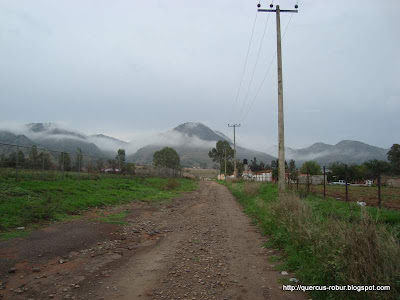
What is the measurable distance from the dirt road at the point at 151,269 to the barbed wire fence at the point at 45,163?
9591 mm

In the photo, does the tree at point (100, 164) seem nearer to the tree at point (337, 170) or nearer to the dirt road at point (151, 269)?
the dirt road at point (151, 269)

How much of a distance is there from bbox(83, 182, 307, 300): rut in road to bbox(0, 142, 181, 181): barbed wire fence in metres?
11.4

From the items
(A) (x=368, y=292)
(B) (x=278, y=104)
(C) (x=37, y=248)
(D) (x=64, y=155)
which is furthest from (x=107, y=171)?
(A) (x=368, y=292)

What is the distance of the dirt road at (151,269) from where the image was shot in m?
4.73

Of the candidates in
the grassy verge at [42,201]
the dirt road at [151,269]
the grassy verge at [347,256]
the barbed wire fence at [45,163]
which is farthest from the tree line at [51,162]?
the grassy verge at [347,256]

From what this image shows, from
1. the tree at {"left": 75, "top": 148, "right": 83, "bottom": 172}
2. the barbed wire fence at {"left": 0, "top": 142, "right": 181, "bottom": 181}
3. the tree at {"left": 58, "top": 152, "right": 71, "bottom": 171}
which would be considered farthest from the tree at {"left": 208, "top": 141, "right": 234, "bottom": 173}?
the tree at {"left": 58, "top": 152, "right": 71, "bottom": 171}

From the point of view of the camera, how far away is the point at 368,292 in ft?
12.5

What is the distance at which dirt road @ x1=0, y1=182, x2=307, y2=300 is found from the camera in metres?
4.73

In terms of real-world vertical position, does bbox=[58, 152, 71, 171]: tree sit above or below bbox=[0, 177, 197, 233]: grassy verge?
above

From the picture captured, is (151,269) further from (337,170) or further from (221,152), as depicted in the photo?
(221,152)

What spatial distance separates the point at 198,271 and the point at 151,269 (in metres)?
0.91

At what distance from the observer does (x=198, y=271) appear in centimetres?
578

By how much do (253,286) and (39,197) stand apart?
34.0 ft

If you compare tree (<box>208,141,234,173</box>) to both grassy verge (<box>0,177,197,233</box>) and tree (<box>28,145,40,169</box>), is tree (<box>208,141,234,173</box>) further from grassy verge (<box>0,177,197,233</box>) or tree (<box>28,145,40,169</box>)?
grassy verge (<box>0,177,197,233</box>)
